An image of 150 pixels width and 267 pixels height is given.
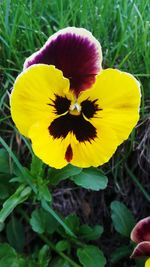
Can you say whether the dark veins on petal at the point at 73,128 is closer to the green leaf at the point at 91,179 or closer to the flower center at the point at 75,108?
the flower center at the point at 75,108

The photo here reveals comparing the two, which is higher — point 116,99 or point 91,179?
point 116,99

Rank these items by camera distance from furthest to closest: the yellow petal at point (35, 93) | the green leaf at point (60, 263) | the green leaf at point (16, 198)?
the green leaf at point (60, 263)
the green leaf at point (16, 198)
the yellow petal at point (35, 93)

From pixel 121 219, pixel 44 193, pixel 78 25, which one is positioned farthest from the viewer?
pixel 78 25

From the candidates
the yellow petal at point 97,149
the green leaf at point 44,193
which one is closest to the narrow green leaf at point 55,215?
the green leaf at point 44,193

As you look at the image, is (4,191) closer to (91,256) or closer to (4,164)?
(4,164)

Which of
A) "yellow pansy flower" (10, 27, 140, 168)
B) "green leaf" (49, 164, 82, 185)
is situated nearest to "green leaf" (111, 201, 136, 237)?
"green leaf" (49, 164, 82, 185)

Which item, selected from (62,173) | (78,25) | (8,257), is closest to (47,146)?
(62,173)

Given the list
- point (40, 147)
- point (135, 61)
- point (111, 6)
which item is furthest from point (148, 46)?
point (40, 147)

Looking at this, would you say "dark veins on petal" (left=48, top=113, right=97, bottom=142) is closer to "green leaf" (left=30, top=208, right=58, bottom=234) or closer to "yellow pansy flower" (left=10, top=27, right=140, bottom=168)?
"yellow pansy flower" (left=10, top=27, right=140, bottom=168)
